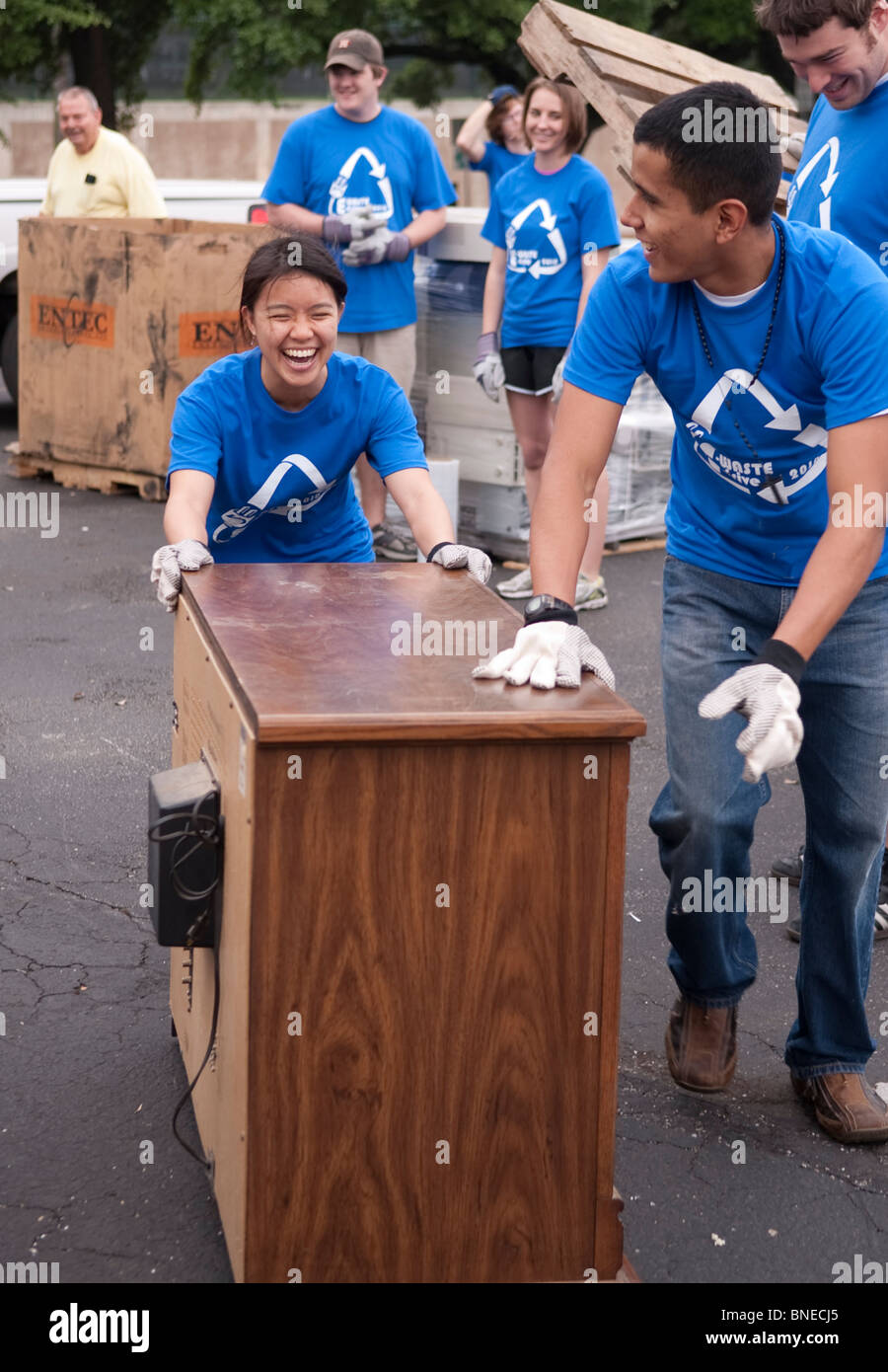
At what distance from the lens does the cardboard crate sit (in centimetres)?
852

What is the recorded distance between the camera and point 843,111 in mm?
3688

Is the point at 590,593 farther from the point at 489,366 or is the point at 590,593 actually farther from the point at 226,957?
the point at 226,957

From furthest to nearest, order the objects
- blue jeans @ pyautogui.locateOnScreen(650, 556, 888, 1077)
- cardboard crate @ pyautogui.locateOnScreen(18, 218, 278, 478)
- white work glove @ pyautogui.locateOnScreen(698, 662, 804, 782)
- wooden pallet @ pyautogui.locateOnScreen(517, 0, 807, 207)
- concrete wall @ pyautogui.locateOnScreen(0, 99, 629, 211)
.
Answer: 1. concrete wall @ pyautogui.locateOnScreen(0, 99, 629, 211)
2. cardboard crate @ pyautogui.locateOnScreen(18, 218, 278, 478)
3. wooden pallet @ pyautogui.locateOnScreen(517, 0, 807, 207)
4. blue jeans @ pyautogui.locateOnScreen(650, 556, 888, 1077)
5. white work glove @ pyautogui.locateOnScreen(698, 662, 804, 782)

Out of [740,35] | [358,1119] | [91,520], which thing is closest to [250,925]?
[358,1119]

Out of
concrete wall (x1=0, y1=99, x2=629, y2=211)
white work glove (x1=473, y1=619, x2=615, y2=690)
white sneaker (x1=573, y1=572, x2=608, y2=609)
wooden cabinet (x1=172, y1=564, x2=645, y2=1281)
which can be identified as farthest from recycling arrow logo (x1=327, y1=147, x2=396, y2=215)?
concrete wall (x1=0, y1=99, x2=629, y2=211)

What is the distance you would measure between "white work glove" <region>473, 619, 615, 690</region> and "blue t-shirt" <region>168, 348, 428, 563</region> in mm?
1141

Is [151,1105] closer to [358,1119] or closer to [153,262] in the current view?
[358,1119]

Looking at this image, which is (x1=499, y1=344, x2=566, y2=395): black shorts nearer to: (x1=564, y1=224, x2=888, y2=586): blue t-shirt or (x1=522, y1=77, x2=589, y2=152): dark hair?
(x1=522, y1=77, x2=589, y2=152): dark hair

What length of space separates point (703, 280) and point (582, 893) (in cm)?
110

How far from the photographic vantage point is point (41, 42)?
22.6 m

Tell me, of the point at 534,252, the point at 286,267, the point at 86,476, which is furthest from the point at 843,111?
the point at 86,476

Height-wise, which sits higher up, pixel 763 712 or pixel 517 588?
pixel 763 712

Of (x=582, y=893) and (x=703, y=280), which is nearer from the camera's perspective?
(x=582, y=893)

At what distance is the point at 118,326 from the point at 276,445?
5.41m
